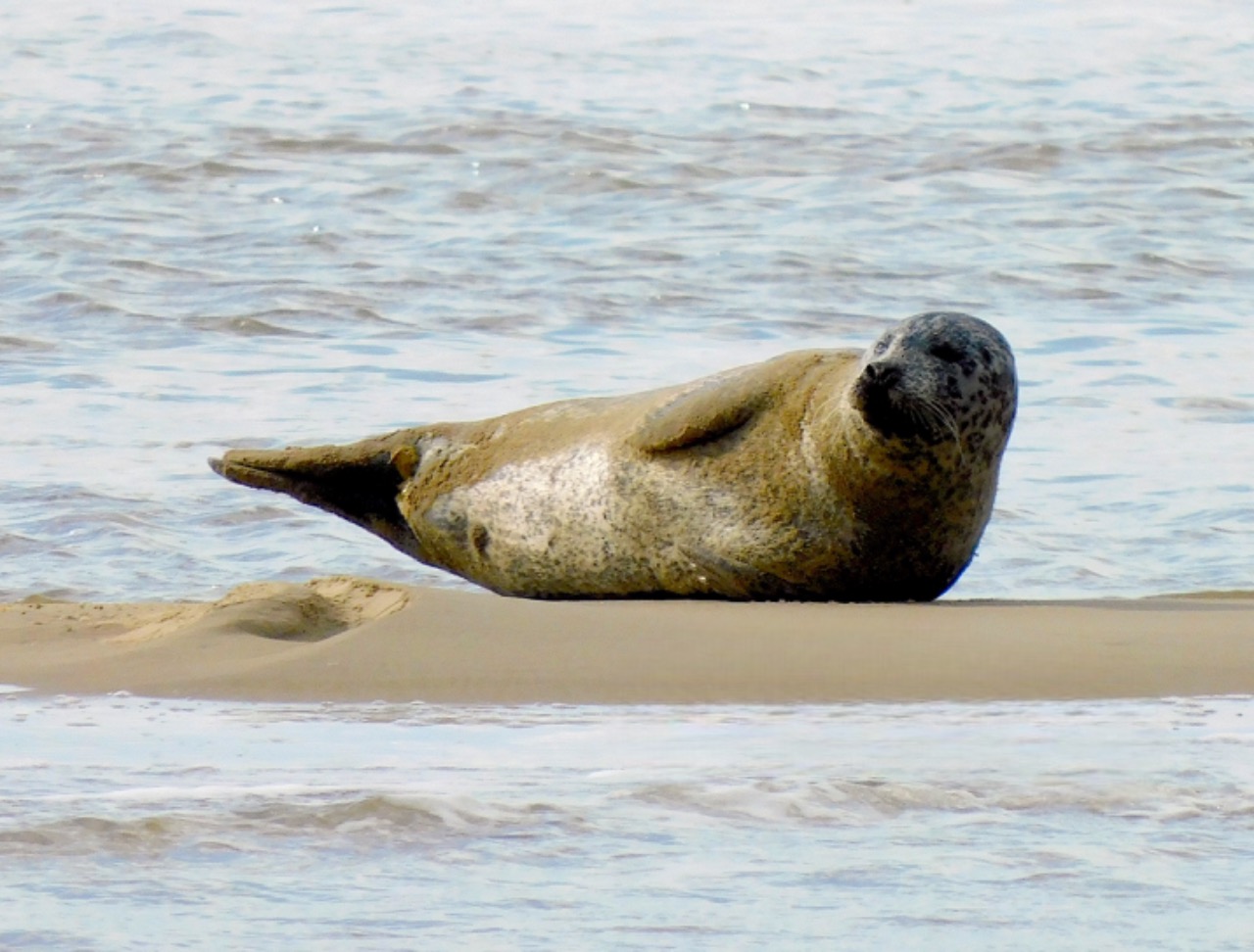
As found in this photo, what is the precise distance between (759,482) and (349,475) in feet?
4.07

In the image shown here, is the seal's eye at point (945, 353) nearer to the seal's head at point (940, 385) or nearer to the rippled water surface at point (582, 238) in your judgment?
the seal's head at point (940, 385)

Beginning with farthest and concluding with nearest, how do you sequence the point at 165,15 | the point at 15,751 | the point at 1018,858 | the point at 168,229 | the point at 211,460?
the point at 165,15 → the point at 168,229 → the point at 211,460 → the point at 15,751 → the point at 1018,858

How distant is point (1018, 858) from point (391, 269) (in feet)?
27.1

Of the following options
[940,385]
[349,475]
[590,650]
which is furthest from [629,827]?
[349,475]

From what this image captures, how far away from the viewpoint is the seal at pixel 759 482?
527 centimetres

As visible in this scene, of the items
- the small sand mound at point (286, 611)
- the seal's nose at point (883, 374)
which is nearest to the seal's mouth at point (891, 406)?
the seal's nose at point (883, 374)

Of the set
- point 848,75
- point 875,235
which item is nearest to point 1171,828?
point 875,235

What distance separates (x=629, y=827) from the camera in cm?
326

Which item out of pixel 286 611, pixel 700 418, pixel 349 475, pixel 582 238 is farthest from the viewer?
pixel 582 238

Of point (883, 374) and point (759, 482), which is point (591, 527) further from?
point (883, 374)

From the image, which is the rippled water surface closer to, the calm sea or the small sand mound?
the calm sea

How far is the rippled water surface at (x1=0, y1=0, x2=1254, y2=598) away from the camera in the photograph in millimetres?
7156

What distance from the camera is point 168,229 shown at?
1211cm

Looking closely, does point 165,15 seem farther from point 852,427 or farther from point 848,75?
point 852,427
